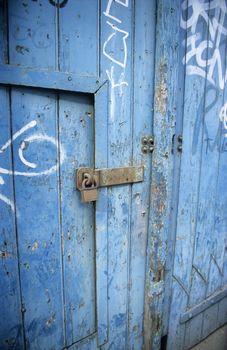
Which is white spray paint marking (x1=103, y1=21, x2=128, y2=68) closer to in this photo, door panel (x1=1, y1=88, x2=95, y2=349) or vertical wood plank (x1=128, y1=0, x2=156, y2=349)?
vertical wood plank (x1=128, y1=0, x2=156, y2=349)

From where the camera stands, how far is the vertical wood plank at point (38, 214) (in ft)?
3.14

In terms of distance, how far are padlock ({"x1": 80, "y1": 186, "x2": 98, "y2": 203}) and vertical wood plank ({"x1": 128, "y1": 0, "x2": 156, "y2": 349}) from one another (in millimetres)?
241

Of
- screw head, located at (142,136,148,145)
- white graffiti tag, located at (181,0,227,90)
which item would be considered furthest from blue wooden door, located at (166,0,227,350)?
screw head, located at (142,136,148,145)

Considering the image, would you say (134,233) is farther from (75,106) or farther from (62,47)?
(62,47)

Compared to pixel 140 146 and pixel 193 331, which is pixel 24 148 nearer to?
pixel 140 146

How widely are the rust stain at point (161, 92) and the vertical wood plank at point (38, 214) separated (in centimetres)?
49

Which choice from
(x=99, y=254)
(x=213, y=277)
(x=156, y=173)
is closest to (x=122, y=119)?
(x=156, y=173)

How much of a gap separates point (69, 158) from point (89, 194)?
171 millimetres

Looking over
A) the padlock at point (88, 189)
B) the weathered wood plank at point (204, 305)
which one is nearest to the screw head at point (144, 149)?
the padlock at point (88, 189)

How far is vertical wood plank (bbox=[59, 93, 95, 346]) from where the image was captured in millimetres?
1054

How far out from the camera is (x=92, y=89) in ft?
3.43

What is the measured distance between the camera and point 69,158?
108cm

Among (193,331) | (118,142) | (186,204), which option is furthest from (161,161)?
(193,331)

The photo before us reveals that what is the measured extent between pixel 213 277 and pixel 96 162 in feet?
4.14
